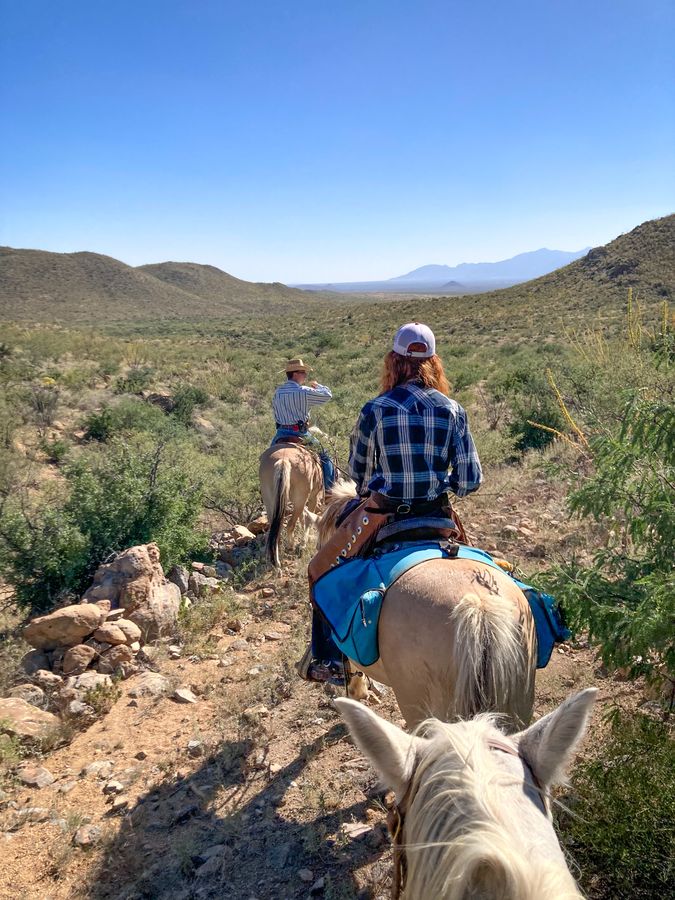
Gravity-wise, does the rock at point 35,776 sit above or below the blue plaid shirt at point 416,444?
below

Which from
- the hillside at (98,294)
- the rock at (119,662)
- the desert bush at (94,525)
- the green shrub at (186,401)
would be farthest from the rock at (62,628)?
the hillside at (98,294)

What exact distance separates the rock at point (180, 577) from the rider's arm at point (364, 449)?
3.02m

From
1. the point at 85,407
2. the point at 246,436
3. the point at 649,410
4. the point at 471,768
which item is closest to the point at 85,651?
the point at 471,768

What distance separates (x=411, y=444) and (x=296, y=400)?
3597 mm

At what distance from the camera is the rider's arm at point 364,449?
9.64 feet

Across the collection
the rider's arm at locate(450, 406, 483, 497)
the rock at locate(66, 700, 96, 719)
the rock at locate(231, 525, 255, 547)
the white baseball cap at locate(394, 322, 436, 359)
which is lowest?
the rock at locate(66, 700, 96, 719)

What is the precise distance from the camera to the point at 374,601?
2375mm

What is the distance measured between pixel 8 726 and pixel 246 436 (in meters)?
8.30

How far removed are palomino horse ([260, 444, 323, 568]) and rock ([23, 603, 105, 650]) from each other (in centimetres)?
212

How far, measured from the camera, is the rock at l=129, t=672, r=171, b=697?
13.4 feet

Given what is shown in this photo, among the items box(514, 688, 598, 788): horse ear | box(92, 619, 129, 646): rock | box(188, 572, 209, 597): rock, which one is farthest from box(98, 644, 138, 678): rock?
box(514, 688, 598, 788): horse ear

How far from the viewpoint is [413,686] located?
224 cm

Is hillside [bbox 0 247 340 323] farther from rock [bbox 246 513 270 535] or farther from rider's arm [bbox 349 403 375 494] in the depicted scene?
rider's arm [bbox 349 403 375 494]

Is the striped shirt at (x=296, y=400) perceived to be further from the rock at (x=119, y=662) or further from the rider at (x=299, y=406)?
the rock at (x=119, y=662)
